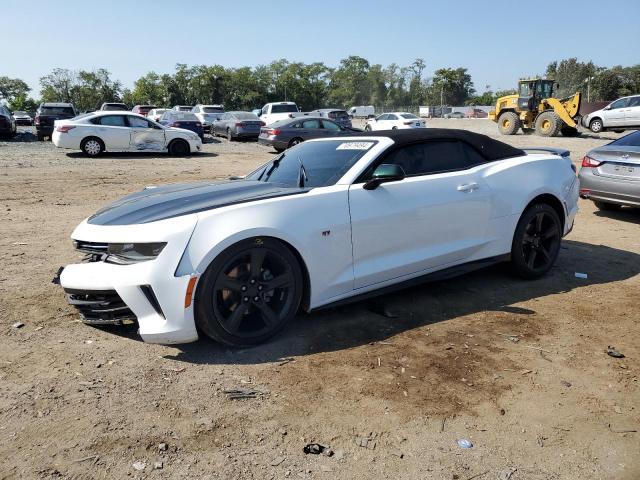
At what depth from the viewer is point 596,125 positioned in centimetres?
2775

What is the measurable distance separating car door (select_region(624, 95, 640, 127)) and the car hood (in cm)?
2704

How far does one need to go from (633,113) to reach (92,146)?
24.4m

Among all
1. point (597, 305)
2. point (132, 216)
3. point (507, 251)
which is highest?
point (132, 216)

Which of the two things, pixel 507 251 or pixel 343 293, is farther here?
pixel 507 251

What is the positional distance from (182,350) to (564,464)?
245 cm

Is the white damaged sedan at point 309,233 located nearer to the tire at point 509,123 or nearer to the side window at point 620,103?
the tire at point 509,123

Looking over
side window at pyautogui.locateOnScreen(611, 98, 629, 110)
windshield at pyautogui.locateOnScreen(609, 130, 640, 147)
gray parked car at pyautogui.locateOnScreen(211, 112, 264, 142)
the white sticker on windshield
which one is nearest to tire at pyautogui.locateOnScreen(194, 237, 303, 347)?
the white sticker on windshield

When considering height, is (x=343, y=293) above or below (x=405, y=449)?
above

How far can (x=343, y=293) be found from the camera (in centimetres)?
401

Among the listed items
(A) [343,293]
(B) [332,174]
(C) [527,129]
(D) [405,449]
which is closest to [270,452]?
(D) [405,449]

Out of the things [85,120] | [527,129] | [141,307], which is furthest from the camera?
[527,129]

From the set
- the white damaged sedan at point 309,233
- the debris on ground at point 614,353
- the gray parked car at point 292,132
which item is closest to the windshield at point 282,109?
the gray parked car at point 292,132

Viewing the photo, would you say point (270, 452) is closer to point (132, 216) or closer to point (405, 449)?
point (405, 449)

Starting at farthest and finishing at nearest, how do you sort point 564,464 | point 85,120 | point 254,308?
point 85,120
point 254,308
point 564,464
